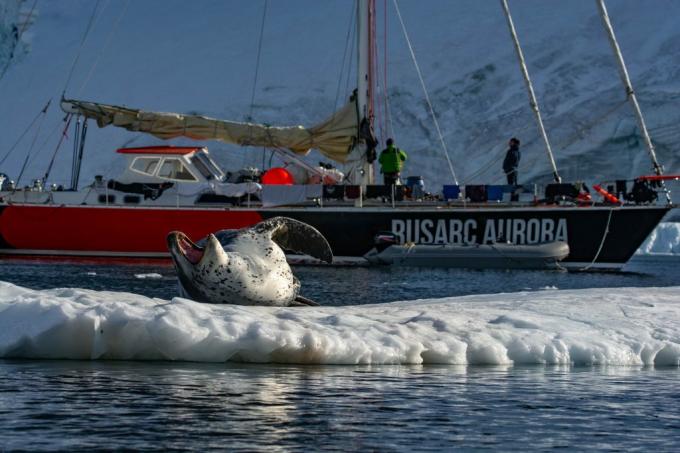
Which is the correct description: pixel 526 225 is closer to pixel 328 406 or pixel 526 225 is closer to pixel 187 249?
pixel 187 249

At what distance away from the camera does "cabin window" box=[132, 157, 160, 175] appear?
27.8 m

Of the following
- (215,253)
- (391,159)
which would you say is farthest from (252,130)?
(215,253)

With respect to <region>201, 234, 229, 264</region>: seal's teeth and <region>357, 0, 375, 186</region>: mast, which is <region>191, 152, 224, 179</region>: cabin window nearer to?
<region>357, 0, 375, 186</region>: mast

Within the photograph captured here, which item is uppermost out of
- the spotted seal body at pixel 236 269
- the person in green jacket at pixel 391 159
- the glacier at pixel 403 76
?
the glacier at pixel 403 76

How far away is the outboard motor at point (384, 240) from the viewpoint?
2747cm

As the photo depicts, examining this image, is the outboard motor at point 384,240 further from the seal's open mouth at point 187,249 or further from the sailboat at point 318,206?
the seal's open mouth at point 187,249

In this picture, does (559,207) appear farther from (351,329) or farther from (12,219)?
(351,329)

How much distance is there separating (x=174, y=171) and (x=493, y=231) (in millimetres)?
6511

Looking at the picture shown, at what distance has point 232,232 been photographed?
1144 centimetres

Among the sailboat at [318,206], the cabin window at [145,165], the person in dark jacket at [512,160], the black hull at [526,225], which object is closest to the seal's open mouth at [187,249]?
the sailboat at [318,206]

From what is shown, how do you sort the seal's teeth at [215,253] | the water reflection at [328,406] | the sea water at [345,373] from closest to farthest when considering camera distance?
the water reflection at [328,406], the sea water at [345,373], the seal's teeth at [215,253]

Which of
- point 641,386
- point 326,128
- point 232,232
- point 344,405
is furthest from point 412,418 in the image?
point 326,128

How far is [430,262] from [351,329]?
1776 cm

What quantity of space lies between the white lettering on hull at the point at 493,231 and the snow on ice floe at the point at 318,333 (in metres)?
17.6
